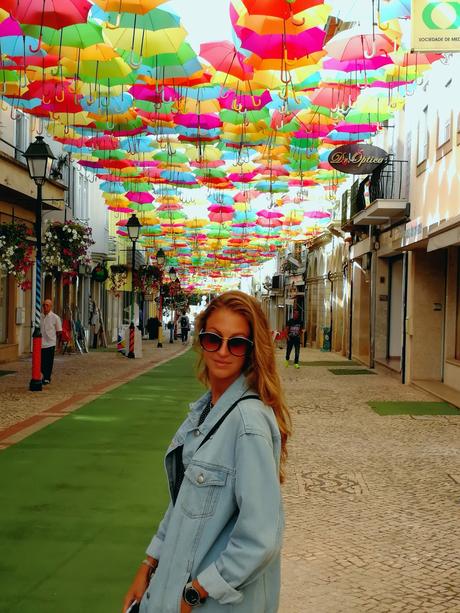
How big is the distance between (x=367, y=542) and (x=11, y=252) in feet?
43.3

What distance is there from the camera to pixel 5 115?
75.9ft

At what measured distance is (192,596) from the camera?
2.17m

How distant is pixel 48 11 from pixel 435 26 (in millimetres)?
4483

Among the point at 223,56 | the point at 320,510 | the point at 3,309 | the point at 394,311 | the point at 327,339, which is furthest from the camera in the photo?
the point at 327,339

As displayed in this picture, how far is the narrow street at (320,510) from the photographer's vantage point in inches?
181

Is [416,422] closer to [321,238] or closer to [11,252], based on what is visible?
[11,252]

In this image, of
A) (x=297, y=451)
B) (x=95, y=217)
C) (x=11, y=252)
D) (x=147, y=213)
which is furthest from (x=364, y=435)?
(x=95, y=217)

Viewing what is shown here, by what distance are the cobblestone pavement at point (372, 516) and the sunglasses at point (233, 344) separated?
7.90 ft

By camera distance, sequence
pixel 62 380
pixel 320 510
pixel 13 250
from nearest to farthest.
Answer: pixel 320 510 < pixel 13 250 < pixel 62 380

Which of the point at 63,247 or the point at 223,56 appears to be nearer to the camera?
the point at 223,56

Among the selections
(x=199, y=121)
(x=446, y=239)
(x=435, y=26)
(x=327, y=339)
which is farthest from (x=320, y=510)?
(x=327, y=339)

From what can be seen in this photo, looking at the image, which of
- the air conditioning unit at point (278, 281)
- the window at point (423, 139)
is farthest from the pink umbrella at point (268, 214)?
the air conditioning unit at point (278, 281)

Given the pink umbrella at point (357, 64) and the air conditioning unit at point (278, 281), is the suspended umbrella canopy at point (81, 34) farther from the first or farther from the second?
the air conditioning unit at point (278, 281)

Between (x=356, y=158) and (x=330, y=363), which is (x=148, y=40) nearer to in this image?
(x=356, y=158)
